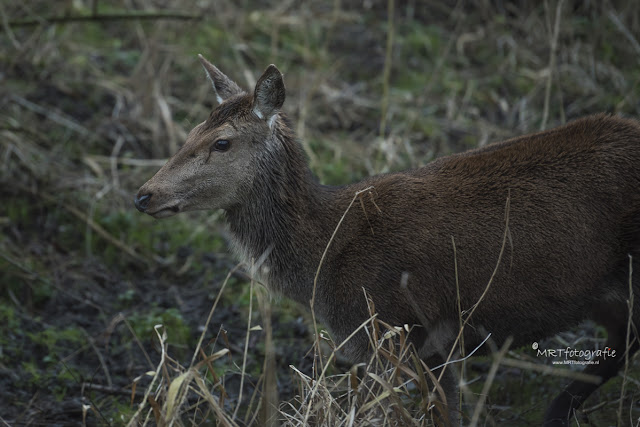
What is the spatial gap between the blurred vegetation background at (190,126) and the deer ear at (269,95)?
125cm

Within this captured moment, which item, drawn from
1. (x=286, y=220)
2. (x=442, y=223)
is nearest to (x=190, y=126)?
(x=286, y=220)

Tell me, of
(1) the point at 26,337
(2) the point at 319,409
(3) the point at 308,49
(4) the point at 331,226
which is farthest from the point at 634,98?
(1) the point at 26,337

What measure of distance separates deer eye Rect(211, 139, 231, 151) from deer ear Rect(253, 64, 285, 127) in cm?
24

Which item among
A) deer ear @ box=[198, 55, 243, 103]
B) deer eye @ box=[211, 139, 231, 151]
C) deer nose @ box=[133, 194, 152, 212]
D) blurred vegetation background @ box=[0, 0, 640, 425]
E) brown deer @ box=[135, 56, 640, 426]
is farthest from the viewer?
blurred vegetation background @ box=[0, 0, 640, 425]

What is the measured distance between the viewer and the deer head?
14.4 feet

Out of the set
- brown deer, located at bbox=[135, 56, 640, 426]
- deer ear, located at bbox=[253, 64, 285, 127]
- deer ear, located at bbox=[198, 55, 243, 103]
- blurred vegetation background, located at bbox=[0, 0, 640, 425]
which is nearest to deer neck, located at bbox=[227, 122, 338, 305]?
brown deer, located at bbox=[135, 56, 640, 426]

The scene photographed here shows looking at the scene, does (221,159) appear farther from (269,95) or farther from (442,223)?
(442,223)

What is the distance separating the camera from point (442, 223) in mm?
4266

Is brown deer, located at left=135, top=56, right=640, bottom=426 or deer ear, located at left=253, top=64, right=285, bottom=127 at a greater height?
deer ear, located at left=253, top=64, right=285, bottom=127

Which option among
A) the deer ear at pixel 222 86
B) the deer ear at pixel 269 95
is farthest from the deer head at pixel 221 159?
the deer ear at pixel 222 86

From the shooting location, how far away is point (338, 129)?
8.51 meters

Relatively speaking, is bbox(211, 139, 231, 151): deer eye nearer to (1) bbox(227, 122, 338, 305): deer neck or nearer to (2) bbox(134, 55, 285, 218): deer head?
(2) bbox(134, 55, 285, 218): deer head

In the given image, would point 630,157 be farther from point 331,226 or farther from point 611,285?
point 331,226

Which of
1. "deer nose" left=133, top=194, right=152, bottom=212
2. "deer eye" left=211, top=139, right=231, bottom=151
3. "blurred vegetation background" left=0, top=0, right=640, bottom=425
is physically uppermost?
"deer eye" left=211, top=139, right=231, bottom=151
